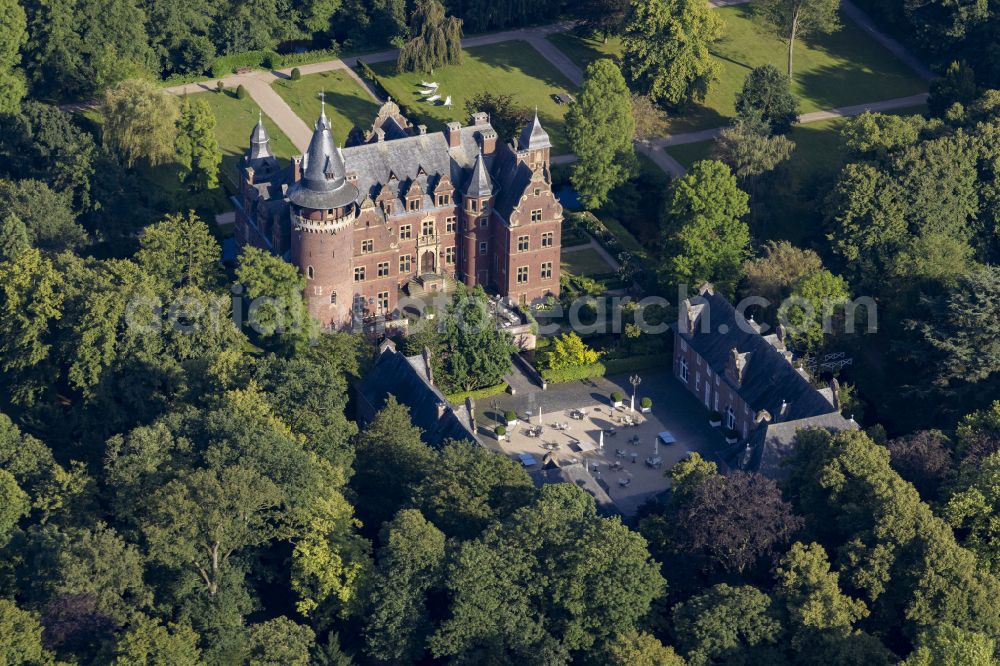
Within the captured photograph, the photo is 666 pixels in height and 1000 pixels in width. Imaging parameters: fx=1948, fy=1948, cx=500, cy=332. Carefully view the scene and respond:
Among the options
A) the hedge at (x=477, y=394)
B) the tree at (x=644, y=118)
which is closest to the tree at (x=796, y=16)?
the tree at (x=644, y=118)

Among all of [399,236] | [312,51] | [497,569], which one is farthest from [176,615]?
[312,51]

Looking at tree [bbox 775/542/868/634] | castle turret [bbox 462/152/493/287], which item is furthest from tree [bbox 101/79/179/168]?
tree [bbox 775/542/868/634]

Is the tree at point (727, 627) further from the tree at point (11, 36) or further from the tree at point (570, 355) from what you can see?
the tree at point (11, 36)

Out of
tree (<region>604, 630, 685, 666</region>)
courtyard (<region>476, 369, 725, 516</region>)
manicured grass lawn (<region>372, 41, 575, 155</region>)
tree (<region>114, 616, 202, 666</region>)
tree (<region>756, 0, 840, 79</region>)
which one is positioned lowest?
courtyard (<region>476, 369, 725, 516</region>)

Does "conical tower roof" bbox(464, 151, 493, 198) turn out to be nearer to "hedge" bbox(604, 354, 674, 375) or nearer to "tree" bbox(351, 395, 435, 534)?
"hedge" bbox(604, 354, 674, 375)

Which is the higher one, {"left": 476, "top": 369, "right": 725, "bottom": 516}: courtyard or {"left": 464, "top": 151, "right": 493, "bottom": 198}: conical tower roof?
{"left": 464, "top": 151, "right": 493, "bottom": 198}: conical tower roof
